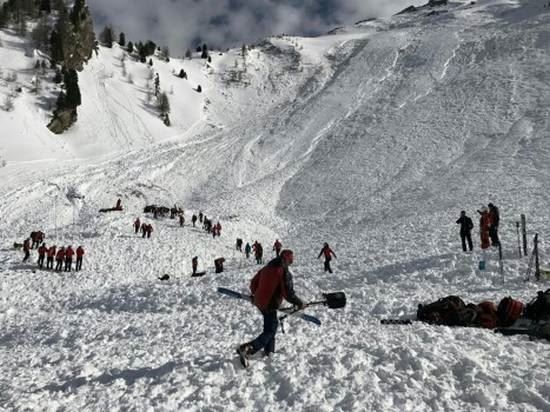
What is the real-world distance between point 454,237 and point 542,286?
33.5ft

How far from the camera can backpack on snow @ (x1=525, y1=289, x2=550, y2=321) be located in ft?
Result: 33.4

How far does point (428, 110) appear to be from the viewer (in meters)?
58.8

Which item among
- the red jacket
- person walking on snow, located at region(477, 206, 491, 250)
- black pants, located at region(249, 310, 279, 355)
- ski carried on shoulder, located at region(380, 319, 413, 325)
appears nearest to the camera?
the red jacket

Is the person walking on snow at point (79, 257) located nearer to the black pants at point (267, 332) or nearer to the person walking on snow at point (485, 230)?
the person walking on snow at point (485, 230)

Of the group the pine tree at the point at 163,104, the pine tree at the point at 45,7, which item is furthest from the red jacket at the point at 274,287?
the pine tree at the point at 45,7

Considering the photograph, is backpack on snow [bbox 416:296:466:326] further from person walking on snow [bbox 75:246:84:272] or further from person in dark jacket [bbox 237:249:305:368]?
person walking on snow [bbox 75:246:84:272]

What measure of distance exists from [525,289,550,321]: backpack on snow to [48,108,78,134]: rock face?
2357 inches

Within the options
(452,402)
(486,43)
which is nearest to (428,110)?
(486,43)

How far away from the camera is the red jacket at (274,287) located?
7.56m

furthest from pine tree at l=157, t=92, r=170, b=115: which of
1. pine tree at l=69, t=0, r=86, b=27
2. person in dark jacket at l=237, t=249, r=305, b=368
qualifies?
person in dark jacket at l=237, t=249, r=305, b=368

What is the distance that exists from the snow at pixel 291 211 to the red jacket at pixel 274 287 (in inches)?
39.3

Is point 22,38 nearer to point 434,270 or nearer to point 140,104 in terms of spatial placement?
point 140,104

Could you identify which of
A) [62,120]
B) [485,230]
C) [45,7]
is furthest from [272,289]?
[45,7]

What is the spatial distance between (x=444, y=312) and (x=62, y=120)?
60.1 m
